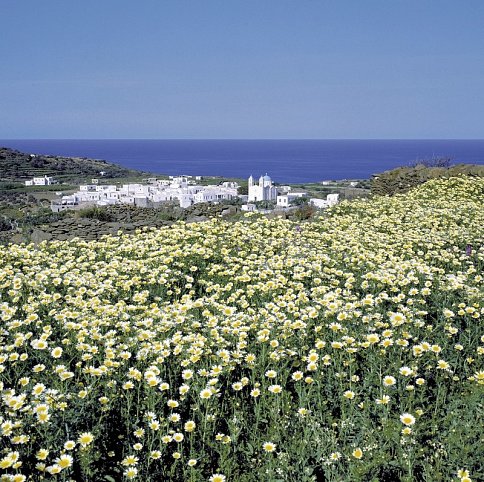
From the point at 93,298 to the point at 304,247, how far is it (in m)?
3.88

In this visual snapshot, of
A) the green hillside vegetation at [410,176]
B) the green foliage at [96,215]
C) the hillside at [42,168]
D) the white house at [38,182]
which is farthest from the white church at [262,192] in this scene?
the hillside at [42,168]

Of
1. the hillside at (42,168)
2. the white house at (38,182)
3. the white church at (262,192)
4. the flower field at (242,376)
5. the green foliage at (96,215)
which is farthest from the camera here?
the hillside at (42,168)

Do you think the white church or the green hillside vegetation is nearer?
the green hillside vegetation

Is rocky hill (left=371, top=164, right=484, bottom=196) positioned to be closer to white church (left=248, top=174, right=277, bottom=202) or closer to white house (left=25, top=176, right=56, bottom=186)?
white church (left=248, top=174, right=277, bottom=202)

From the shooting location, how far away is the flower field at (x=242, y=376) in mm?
3045

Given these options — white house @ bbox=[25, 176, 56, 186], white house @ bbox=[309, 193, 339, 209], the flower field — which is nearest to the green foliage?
white house @ bbox=[309, 193, 339, 209]

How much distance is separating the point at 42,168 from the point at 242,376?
254 feet

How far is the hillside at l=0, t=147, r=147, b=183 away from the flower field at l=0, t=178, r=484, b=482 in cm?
6292

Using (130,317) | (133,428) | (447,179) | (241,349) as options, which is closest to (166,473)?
(133,428)

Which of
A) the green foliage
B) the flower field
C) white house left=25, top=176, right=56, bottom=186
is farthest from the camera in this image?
white house left=25, top=176, right=56, bottom=186

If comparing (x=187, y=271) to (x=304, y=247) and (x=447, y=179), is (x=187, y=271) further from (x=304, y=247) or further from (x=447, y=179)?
(x=447, y=179)

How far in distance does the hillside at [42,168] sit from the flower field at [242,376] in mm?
62920

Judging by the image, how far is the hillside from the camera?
66113mm

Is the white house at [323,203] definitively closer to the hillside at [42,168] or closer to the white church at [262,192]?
the white church at [262,192]
